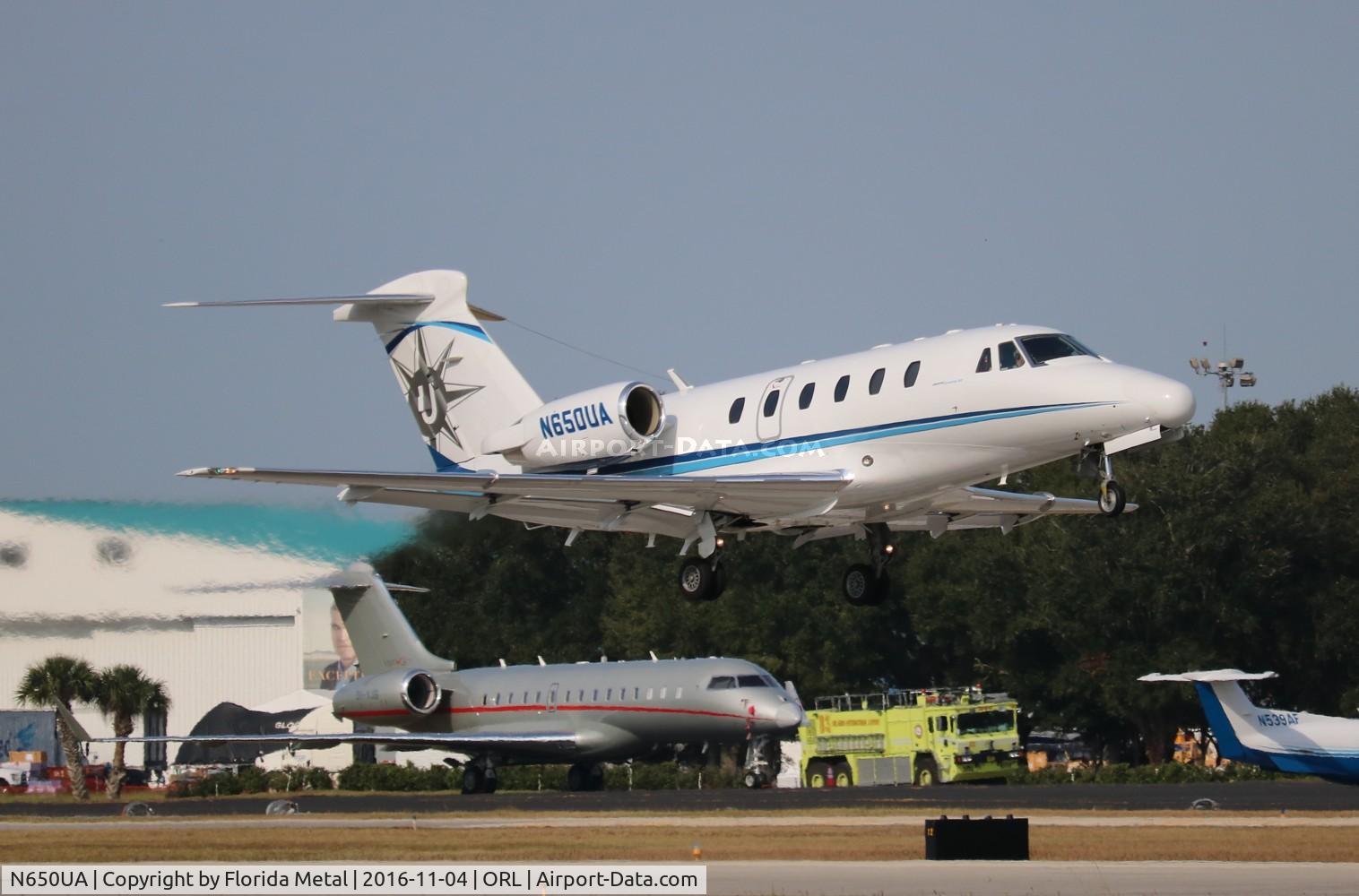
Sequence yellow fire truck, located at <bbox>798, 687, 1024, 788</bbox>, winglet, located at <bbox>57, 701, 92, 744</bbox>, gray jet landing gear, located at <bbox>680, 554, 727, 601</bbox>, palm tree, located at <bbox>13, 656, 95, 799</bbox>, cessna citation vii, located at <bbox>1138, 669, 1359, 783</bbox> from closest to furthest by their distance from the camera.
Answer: gray jet landing gear, located at <bbox>680, 554, 727, 601</bbox>, cessna citation vii, located at <bbox>1138, 669, 1359, 783</bbox>, winglet, located at <bbox>57, 701, 92, 744</bbox>, palm tree, located at <bbox>13, 656, 95, 799</bbox>, yellow fire truck, located at <bbox>798, 687, 1024, 788</bbox>

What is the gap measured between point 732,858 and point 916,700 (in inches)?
828

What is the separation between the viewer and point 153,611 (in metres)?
34.9

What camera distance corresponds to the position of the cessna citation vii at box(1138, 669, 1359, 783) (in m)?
31.1

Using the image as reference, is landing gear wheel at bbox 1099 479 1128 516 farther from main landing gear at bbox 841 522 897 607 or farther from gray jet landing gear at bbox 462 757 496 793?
gray jet landing gear at bbox 462 757 496 793

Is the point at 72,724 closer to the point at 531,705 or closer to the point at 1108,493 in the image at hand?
the point at 531,705

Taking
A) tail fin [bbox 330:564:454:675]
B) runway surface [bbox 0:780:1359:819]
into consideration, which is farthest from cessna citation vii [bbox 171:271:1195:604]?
tail fin [bbox 330:564:454:675]

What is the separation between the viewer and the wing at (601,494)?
2164 centimetres

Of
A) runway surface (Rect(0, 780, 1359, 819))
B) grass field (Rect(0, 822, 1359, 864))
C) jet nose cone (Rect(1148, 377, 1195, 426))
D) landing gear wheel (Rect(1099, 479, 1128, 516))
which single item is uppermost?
jet nose cone (Rect(1148, 377, 1195, 426))

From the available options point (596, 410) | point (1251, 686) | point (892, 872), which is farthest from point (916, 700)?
point (892, 872)

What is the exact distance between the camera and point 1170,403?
19656 mm

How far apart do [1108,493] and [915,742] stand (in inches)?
797

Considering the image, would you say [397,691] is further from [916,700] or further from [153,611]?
[916,700]

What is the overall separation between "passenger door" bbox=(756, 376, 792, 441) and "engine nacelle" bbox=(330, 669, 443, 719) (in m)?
21.2

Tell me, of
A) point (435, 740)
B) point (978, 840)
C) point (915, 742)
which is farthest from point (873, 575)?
point (435, 740)
